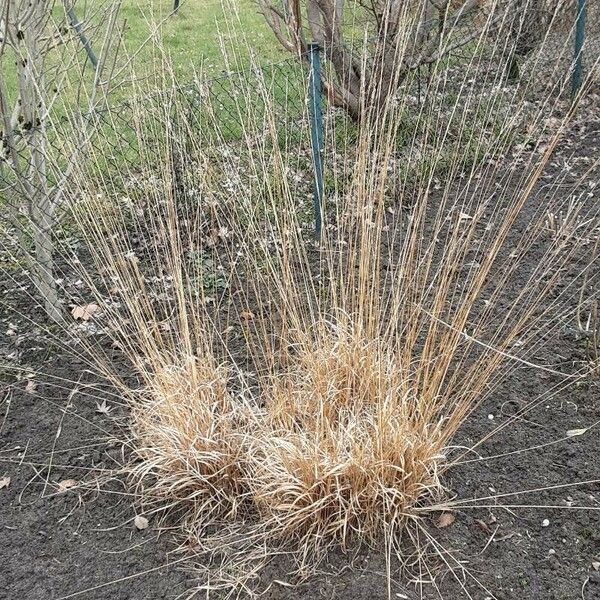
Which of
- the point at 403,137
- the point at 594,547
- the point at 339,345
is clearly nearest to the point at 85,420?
the point at 339,345

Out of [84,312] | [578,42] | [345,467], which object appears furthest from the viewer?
[578,42]

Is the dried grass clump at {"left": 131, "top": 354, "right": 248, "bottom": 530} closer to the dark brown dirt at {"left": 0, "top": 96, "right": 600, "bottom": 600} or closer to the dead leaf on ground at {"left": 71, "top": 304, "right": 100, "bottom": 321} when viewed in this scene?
the dark brown dirt at {"left": 0, "top": 96, "right": 600, "bottom": 600}

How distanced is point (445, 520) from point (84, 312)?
2.15 m

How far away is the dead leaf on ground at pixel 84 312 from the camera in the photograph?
3.66 metres

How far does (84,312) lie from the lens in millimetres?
3682

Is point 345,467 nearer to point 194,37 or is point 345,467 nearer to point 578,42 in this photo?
point 578,42

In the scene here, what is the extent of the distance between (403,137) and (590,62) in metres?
2.40

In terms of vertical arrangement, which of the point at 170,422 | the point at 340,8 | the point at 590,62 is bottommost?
the point at 590,62

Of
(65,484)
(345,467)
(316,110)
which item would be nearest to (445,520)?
(345,467)

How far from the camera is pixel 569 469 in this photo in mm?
2516

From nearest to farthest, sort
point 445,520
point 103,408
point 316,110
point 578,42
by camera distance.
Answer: point 445,520 < point 103,408 < point 316,110 < point 578,42

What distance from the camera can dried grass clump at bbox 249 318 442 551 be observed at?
7.44 feet

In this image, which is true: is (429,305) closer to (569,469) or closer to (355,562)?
(569,469)

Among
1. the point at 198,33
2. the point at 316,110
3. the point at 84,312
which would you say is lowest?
the point at 198,33
